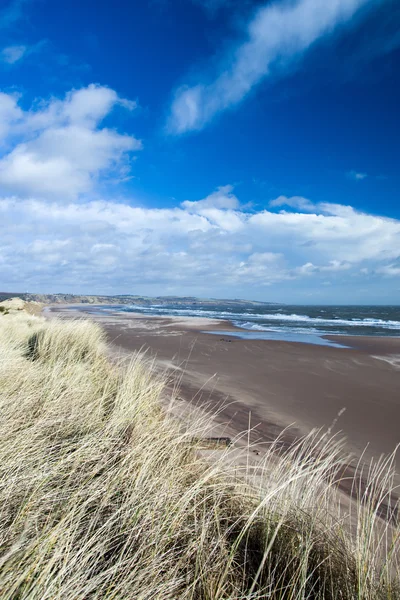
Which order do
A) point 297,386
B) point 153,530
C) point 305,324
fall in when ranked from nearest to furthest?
1. point 153,530
2. point 297,386
3. point 305,324

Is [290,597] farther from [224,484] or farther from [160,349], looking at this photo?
[160,349]

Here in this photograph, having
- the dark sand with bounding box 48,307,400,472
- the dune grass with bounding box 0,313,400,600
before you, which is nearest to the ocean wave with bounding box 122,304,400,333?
the dark sand with bounding box 48,307,400,472

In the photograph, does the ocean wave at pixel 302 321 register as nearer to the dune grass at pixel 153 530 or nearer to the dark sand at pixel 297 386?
the dark sand at pixel 297 386

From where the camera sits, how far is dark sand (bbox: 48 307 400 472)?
622cm

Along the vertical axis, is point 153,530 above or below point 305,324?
above

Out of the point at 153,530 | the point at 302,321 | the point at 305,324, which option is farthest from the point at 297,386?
the point at 302,321

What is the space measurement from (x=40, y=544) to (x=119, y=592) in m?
0.51

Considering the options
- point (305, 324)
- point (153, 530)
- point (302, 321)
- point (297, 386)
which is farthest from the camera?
point (302, 321)

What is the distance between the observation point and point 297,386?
9242 millimetres

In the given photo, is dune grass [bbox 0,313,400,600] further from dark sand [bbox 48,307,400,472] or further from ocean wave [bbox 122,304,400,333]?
ocean wave [bbox 122,304,400,333]

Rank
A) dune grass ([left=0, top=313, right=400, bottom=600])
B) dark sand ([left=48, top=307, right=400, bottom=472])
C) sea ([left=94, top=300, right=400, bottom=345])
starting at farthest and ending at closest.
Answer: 1. sea ([left=94, top=300, right=400, bottom=345])
2. dark sand ([left=48, top=307, right=400, bottom=472])
3. dune grass ([left=0, top=313, right=400, bottom=600])

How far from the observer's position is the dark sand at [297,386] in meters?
Result: 6.22

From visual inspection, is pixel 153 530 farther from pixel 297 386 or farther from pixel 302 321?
pixel 302 321

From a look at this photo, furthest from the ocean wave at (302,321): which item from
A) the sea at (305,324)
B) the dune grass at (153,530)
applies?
the dune grass at (153,530)
